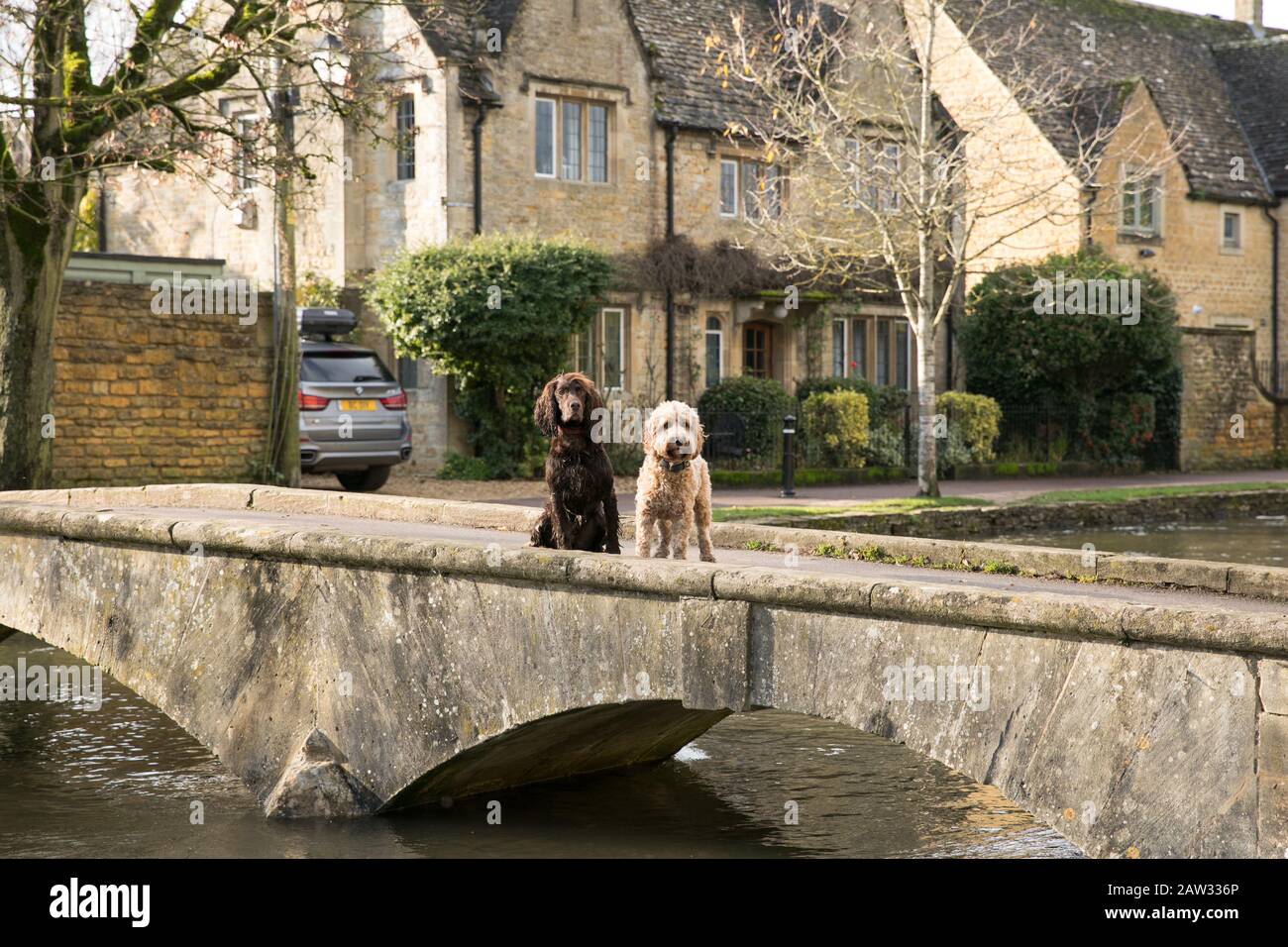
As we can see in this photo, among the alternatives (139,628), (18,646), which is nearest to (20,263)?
(18,646)

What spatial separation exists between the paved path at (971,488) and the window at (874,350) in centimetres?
372

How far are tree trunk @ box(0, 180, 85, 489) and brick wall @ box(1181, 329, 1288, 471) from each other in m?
21.9

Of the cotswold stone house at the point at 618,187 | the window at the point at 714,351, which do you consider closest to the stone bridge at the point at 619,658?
the cotswold stone house at the point at 618,187

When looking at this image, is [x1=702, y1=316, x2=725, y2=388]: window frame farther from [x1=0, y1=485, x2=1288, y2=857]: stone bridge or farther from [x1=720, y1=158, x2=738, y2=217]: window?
[x1=0, y1=485, x2=1288, y2=857]: stone bridge

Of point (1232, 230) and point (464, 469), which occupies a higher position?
point (1232, 230)

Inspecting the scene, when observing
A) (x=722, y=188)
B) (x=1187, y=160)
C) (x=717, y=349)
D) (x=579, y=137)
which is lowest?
(x=717, y=349)

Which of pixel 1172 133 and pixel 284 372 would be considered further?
pixel 1172 133

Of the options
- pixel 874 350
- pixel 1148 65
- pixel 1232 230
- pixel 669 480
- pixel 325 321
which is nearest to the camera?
pixel 669 480

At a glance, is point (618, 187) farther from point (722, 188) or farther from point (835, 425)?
point (835, 425)

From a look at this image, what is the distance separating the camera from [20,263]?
52.9 ft

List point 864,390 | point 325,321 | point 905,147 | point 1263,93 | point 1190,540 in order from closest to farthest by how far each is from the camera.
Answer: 1. point 1190,540
2. point 325,321
3. point 905,147
4. point 864,390
5. point 1263,93

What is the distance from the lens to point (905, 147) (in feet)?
78.1

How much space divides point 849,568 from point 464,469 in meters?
15.3

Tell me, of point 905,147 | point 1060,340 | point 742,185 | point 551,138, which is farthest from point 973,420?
point 551,138
